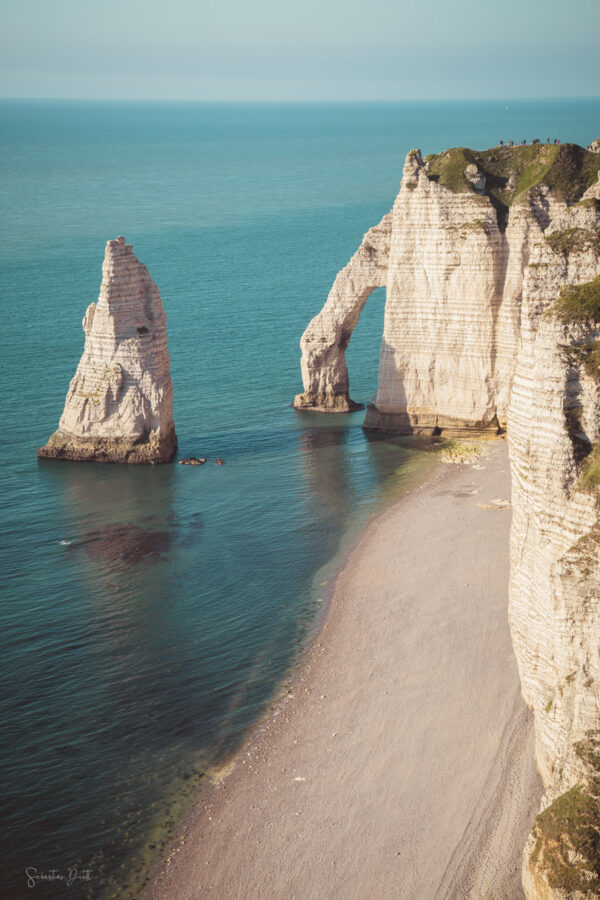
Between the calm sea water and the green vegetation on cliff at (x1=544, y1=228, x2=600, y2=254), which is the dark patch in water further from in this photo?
the green vegetation on cliff at (x1=544, y1=228, x2=600, y2=254)

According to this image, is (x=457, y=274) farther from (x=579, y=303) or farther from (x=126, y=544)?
(x=579, y=303)

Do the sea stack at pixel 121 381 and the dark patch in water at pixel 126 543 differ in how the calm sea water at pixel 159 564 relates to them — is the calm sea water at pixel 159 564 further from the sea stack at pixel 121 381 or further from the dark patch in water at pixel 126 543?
the sea stack at pixel 121 381

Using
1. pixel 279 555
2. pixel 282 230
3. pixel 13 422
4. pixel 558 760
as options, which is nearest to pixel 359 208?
pixel 282 230

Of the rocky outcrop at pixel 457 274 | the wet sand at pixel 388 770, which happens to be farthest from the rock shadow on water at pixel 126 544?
the rocky outcrop at pixel 457 274

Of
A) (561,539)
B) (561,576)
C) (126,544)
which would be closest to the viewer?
(561,576)

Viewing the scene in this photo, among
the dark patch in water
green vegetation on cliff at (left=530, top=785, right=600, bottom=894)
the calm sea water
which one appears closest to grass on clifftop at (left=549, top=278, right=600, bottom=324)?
green vegetation on cliff at (left=530, top=785, right=600, bottom=894)

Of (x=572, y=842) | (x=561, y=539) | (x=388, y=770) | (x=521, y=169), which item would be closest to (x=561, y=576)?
(x=561, y=539)

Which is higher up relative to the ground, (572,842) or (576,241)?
(576,241)
